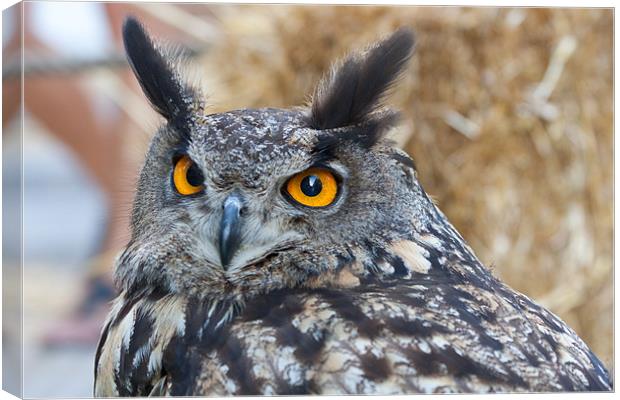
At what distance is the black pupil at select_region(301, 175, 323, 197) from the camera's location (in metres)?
1.63

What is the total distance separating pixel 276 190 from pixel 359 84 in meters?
0.27

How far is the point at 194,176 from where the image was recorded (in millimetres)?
1657

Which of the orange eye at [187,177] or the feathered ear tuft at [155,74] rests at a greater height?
the feathered ear tuft at [155,74]

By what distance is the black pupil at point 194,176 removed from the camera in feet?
5.40

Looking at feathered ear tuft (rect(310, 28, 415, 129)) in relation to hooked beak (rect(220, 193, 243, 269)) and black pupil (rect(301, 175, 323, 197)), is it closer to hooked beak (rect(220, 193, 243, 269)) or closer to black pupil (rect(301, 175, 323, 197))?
black pupil (rect(301, 175, 323, 197))

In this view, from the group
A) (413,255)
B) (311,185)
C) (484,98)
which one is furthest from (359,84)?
(484,98)

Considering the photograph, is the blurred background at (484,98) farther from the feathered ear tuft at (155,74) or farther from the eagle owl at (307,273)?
the eagle owl at (307,273)

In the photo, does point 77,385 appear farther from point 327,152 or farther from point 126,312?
point 327,152

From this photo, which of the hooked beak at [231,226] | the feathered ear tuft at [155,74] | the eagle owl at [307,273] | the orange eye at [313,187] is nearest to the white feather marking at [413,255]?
the eagle owl at [307,273]

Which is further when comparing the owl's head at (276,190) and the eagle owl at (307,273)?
the owl's head at (276,190)

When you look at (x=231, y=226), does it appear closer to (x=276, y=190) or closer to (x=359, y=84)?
(x=276, y=190)

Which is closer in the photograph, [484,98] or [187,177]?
[187,177]

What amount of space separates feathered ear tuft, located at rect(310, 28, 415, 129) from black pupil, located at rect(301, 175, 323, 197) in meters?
0.10

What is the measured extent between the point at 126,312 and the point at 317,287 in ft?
1.23
